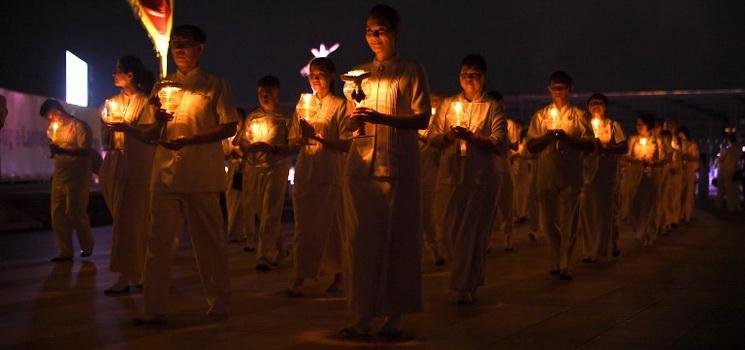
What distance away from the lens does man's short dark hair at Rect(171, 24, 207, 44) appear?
7.39m

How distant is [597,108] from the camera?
1223 centimetres

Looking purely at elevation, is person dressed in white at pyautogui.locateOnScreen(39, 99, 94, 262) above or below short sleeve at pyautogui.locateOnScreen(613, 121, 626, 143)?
below

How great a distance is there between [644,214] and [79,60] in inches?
827

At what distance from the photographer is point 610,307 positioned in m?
8.21

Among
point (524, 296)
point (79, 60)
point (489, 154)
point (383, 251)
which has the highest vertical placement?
point (79, 60)

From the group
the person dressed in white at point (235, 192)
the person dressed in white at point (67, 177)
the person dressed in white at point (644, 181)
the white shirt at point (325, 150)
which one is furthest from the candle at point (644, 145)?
the person dressed in white at point (67, 177)

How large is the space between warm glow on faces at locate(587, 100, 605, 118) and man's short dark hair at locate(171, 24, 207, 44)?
6223 mm

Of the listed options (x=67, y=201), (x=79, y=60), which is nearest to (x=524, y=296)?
(x=67, y=201)

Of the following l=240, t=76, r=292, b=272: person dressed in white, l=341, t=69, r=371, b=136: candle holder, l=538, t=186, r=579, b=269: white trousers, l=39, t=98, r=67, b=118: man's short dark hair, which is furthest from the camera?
l=39, t=98, r=67, b=118: man's short dark hair

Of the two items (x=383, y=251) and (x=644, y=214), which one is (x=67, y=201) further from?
(x=644, y=214)

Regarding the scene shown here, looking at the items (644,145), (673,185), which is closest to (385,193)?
(644,145)

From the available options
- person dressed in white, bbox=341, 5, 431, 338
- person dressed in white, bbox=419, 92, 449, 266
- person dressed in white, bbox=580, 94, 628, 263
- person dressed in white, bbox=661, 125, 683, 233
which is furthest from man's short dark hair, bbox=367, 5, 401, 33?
person dressed in white, bbox=661, 125, 683, 233

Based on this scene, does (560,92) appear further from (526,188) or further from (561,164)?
(526,188)

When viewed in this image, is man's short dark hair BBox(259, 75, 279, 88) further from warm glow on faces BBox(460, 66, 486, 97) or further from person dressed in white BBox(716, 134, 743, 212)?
person dressed in white BBox(716, 134, 743, 212)
